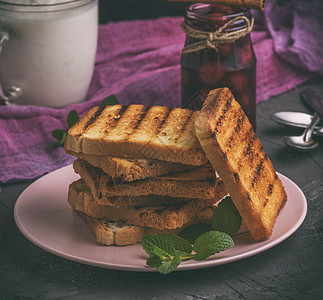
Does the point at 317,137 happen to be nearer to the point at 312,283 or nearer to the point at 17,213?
the point at 312,283

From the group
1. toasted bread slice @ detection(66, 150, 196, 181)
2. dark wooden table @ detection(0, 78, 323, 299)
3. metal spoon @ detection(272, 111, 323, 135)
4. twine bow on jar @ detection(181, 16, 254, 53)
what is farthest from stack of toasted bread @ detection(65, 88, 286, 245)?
metal spoon @ detection(272, 111, 323, 135)

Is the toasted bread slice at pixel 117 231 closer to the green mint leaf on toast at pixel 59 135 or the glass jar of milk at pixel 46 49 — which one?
the green mint leaf on toast at pixel 59 135

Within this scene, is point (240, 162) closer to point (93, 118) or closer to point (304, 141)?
point (93, 118)

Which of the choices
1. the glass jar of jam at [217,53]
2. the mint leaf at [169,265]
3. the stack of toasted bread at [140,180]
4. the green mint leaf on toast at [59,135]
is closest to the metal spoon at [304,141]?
the glass jar of jam at [217,53]

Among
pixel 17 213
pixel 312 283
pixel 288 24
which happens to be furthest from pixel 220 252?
pixel 288 24

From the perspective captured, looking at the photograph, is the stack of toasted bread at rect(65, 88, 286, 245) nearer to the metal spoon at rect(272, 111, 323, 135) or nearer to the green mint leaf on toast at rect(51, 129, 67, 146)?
the green mint leaf on toast at rect(51, 129, 67, 146)
